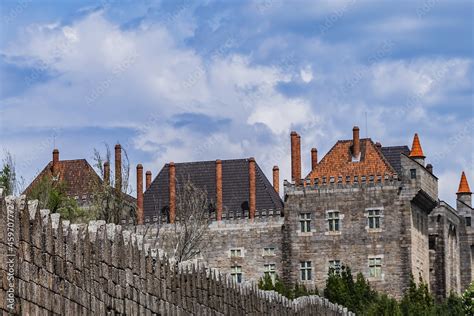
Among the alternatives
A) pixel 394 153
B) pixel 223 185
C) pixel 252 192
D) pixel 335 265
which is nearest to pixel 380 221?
pixel 335 265

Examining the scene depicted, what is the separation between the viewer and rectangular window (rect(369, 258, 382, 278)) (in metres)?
A: 79.6

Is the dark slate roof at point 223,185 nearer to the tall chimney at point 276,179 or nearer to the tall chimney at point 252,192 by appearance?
the tall chimney at point 252,192

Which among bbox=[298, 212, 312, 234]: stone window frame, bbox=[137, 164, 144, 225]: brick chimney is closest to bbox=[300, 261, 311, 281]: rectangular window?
bbox=[298, 212, 312, 234]: stone window frame

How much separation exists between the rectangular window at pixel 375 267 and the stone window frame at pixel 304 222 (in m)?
3.44

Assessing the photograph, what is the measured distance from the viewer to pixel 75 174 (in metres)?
85.9

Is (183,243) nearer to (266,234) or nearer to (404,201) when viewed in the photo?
(266,234)

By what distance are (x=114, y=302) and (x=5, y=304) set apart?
4612 mm

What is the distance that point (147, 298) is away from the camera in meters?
22.4

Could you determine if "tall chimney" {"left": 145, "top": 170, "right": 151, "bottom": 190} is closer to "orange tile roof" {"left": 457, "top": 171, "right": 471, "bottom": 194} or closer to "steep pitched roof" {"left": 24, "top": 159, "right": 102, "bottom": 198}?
"steep pitched roof" {"left": 24, "top": 159, "right": 102, "bottom": 198}

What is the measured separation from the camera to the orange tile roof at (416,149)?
285 ft

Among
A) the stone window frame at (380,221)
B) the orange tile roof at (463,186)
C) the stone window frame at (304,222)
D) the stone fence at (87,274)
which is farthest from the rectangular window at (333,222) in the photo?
the stone fence at (87,274)

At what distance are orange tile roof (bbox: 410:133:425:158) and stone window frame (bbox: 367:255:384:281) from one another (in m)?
8.64

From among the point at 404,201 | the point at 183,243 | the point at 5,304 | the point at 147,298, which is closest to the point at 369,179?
the point at 404,201

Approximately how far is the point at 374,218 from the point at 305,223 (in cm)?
347
